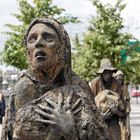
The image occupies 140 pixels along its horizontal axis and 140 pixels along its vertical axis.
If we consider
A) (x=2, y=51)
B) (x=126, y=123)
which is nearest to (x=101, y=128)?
(x=126, y=123)

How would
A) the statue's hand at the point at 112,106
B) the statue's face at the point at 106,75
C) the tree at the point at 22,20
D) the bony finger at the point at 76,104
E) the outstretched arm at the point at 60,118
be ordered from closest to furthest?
the outstretched arm at the point at 60,118
the bony finger at the point at 76,104
the statue's hand at the point at 112,106
the statue's face at the point at 106,75
the tree at the point at 22,20

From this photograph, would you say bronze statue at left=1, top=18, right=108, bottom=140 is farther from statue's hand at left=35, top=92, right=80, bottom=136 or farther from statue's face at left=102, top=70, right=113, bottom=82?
statue's face at left=102, top=70, right=113, bottom=82

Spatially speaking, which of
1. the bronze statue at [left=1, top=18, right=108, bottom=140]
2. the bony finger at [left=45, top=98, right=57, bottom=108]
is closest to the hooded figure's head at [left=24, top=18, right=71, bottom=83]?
the bronze statue at [left=1, top=18, right=108, bottom=140]

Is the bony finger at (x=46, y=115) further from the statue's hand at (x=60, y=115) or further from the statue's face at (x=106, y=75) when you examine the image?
the statue's face at (x=106, y=75)

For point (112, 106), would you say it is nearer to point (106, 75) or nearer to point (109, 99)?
point (109, 99)

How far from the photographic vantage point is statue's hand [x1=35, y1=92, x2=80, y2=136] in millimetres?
3225

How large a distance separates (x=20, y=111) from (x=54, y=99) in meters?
0.20

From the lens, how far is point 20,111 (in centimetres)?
A: 331

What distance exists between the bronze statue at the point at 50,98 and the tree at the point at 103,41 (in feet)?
69.1

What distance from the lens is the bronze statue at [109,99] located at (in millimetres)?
9180

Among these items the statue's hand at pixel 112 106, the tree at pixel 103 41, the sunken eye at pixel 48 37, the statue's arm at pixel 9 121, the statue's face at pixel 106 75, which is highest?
the tree at pixel 103 41

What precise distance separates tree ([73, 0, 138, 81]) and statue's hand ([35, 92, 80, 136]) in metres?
21.2

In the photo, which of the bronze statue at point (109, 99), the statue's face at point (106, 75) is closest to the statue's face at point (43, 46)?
the bronze statue at point (109, 99)

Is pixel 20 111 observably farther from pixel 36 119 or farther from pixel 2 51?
pixel 2 51
